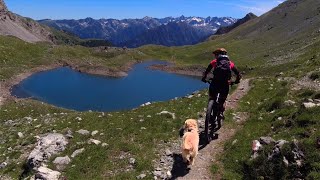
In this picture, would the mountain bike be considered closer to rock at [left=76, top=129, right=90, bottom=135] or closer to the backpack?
the backpack

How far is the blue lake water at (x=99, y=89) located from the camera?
202ft

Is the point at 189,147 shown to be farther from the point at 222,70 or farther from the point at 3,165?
the point at 3,165

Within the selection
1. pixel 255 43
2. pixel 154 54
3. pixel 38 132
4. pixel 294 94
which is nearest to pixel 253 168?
pixel 294 94

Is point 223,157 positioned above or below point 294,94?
below

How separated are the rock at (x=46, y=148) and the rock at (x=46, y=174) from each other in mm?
1162

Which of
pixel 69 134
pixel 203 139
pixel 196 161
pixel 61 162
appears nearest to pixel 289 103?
pixel 203 139

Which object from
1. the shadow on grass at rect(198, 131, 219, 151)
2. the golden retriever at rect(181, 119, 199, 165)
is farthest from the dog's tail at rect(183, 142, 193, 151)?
the shadow on grass at rect(198, 131, 219, 151)

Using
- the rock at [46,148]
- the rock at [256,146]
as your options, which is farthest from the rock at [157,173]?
the rock at [46,148]

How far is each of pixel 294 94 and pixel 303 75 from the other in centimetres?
549

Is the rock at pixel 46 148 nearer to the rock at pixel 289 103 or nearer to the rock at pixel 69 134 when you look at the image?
the rock at pixel 69 134

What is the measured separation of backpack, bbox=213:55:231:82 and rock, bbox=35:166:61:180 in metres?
8.89

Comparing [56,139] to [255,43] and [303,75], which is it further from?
[255,43]

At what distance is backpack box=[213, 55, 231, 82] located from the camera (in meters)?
18.6

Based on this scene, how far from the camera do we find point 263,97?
28922 mm
